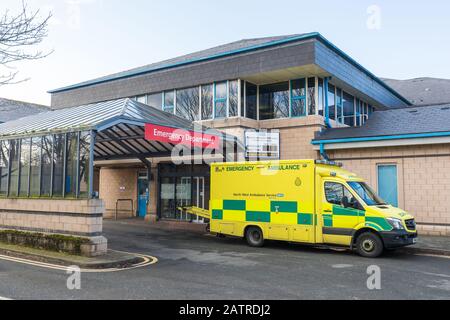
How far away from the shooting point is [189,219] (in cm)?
1986


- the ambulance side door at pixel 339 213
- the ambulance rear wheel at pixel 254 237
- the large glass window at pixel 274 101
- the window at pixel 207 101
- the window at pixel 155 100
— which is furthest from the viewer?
the window at pixel 155 100

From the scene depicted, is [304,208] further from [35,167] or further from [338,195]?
[35,167]

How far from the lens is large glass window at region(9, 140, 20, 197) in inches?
520

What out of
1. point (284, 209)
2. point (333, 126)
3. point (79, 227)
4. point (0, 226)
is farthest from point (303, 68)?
point (0, 226)

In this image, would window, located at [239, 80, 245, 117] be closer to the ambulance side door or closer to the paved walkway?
the ambulance side door

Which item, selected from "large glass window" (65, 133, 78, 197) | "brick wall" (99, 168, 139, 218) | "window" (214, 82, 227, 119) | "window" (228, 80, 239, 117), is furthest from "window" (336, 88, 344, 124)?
"large glass window" (65, 133, 78, 197)

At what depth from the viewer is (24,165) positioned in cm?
1296

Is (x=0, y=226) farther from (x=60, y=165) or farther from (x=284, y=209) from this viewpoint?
(x=284, y=209)

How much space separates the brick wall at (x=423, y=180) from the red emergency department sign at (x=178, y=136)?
7198 millimetres

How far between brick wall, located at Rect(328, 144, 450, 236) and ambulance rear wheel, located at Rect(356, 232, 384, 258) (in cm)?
600

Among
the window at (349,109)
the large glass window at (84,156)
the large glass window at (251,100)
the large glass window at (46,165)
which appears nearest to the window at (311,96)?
the large glass window at (251,100)

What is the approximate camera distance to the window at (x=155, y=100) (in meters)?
22.6

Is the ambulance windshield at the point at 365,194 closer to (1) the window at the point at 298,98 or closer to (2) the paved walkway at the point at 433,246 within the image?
(2) the paved walkway at the point at 433,246
